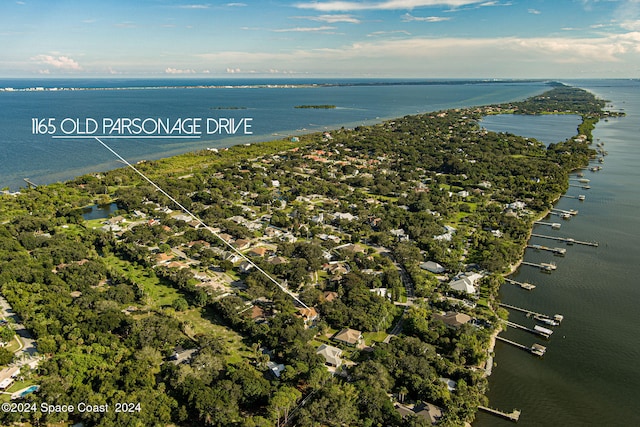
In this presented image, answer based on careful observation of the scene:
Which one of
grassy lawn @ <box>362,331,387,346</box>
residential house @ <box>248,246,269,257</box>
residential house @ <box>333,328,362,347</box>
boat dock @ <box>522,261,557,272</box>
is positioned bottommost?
grassy lawn @ <box>362,331,387,346</box>

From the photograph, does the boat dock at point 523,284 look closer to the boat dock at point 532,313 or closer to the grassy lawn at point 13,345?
the boat dock at point 532,313

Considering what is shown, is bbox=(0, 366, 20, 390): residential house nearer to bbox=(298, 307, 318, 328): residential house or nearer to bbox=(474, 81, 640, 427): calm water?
bbox=(298, 307, 318, 328): residential house

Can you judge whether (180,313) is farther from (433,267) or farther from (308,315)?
(433,267)

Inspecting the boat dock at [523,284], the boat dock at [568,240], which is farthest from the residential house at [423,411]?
the boat dock at [568,240]

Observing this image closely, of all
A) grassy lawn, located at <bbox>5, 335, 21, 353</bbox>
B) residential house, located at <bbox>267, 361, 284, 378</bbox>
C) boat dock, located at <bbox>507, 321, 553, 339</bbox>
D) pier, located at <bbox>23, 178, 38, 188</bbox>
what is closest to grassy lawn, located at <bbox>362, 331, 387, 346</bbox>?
residential house, located at <bbox>267, 361, 284, 378</bbox>

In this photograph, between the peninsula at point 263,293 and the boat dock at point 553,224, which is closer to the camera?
the peninsula at point 263,293

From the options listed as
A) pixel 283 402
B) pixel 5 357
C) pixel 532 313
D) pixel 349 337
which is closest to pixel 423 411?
pixel 349 337
